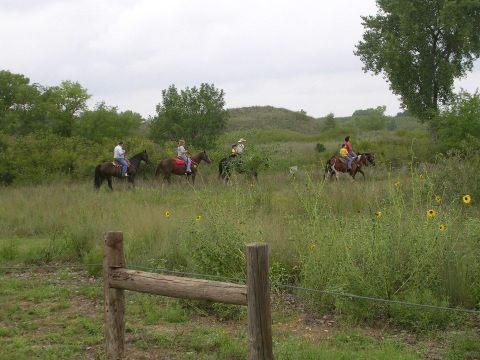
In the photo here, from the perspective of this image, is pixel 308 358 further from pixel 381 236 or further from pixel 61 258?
pixel 61 258

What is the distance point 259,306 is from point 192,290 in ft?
2.83

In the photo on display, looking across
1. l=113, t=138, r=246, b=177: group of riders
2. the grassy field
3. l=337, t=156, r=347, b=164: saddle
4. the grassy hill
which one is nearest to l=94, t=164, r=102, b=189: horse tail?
l=113, t=138, r=246, b=177: group of riders

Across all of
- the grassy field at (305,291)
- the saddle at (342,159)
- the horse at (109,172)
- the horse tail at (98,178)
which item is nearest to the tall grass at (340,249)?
the grassy field at (305,291)

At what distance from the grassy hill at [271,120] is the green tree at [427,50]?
39.4 m

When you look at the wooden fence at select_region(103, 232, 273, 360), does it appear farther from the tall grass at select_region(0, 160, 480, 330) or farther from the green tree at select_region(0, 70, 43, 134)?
the green tree at select_region(0, 70, 43, 134)

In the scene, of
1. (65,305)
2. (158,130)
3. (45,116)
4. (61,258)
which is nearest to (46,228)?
(61,258)

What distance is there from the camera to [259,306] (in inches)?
176

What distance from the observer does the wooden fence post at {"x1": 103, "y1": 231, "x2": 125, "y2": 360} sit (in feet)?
19.1

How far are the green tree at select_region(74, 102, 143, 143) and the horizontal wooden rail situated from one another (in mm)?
42339

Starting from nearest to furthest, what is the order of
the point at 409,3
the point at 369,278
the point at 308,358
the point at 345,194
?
A: the point at 308,358
the point at 369,278
the point at 345,194
the point at 409,3

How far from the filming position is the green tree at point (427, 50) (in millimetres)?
39844

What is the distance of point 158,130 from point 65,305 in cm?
3425

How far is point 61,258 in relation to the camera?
1137 cm

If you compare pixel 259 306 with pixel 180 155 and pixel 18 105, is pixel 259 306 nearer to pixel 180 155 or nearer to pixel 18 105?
→ pixel 180 155
